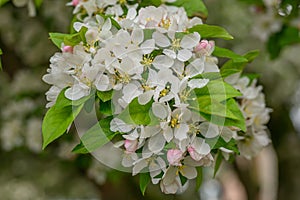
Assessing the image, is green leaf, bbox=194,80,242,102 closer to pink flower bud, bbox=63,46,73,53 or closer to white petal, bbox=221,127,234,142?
white petal, bbox=221,127,234,142

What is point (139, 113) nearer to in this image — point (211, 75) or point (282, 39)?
point (211, 75)

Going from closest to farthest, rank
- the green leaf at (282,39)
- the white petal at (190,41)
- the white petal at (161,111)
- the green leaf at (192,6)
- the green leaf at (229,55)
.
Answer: the white petal at (161,111)
the white petal at (190,41)
the green leaf at (229,55)
the green leaf at (192,6)
the green leaf at (282,39)

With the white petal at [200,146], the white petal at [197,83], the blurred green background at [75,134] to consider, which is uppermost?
the white petal at [197,83]

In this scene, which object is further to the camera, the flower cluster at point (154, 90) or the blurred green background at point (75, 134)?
the blurred green background at point (75, 134)

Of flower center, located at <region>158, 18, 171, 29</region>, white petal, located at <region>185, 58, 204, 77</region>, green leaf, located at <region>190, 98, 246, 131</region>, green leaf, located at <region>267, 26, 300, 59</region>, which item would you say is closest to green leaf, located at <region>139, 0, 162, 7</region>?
flower center, located at <region>158, 18, 171, 29</region>

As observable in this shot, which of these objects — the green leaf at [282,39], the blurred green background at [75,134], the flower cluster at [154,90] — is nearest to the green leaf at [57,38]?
the flower cluster at [154,90]

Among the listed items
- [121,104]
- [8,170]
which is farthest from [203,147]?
[8,170]

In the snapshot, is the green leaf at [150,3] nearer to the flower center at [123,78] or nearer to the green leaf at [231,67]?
the green leaf at [231,67]

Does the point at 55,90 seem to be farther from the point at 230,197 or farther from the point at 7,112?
the point at 230,197
